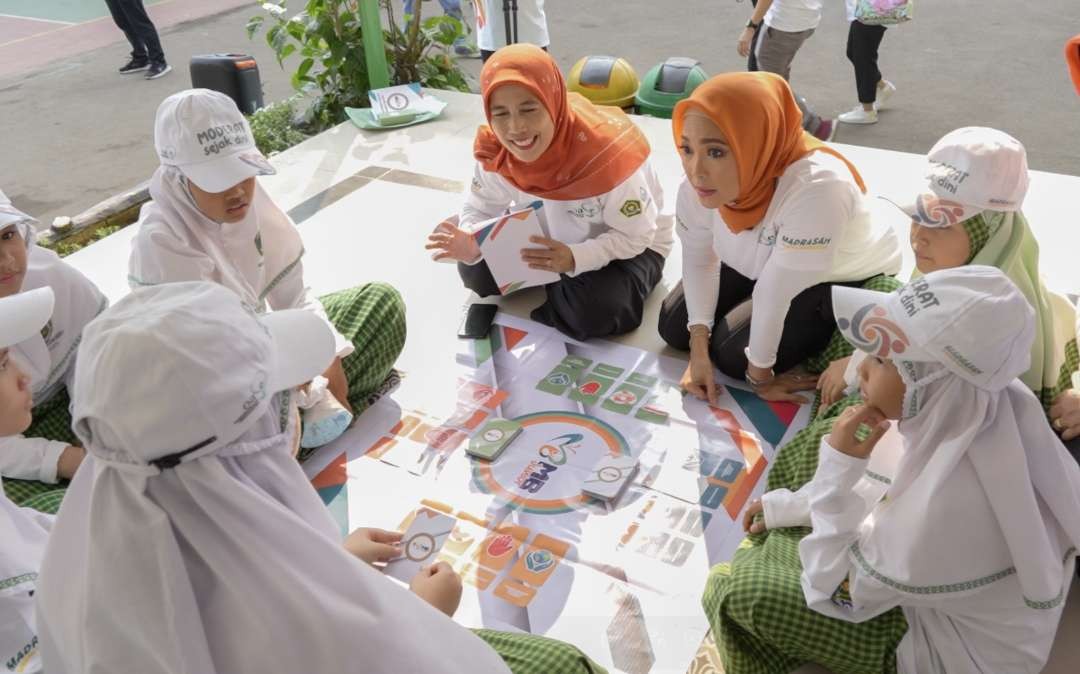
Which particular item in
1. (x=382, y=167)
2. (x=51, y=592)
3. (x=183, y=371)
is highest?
(x=183, y=371)

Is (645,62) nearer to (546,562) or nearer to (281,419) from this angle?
(546,562)

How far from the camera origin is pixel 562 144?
101 inches

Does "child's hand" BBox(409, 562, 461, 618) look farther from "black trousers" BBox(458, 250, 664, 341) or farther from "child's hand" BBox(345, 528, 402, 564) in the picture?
"black trousers" BBox(458, 250, 664, 341)

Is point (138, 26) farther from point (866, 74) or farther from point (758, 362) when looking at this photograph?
point (758, 362)

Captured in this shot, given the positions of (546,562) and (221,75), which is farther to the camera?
(221,75)

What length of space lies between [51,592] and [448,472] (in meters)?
1.21

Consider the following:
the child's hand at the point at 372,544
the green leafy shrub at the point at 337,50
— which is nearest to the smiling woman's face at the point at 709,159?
the child's hand at the point at 372,544

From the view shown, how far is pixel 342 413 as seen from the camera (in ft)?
7.37

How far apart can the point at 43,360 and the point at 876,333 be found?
1.75 m

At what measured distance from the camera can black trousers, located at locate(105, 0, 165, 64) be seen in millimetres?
6074

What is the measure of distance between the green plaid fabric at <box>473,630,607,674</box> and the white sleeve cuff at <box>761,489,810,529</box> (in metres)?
0.48

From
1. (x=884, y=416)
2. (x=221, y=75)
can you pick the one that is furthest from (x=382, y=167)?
(x=884, y=416)

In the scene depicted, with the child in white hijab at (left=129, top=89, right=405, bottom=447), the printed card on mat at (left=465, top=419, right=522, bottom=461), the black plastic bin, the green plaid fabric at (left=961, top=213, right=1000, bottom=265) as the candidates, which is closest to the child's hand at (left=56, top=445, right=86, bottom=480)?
the child in white hijab at (left=129, top=89, right=405, bottom=447)

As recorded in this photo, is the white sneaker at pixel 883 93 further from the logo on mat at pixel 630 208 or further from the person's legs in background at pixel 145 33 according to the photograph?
the person's legs in background at pixel 145 33
